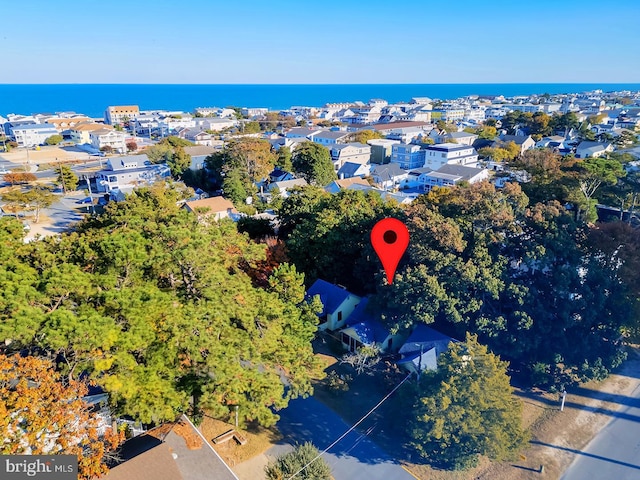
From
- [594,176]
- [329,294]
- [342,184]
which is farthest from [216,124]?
[329,294]

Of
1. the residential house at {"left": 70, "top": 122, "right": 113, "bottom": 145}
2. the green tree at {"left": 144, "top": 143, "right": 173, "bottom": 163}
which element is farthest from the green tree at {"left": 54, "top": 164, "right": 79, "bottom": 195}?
the residential house at {"left": 70, "top": 122, "right": 113, "bottom": 145}

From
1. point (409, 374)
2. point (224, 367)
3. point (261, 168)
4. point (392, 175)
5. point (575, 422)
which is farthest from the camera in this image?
point (392, 175)

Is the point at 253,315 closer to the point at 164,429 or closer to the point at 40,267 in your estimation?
the point at 164,429

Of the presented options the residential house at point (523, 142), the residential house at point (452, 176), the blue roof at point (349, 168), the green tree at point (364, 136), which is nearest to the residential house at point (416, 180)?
the residential house at point (452, 176)

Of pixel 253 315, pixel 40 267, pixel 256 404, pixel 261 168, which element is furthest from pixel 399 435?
pixel 261 168

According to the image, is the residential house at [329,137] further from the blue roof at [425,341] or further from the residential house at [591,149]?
the blue roof at [425,341]
